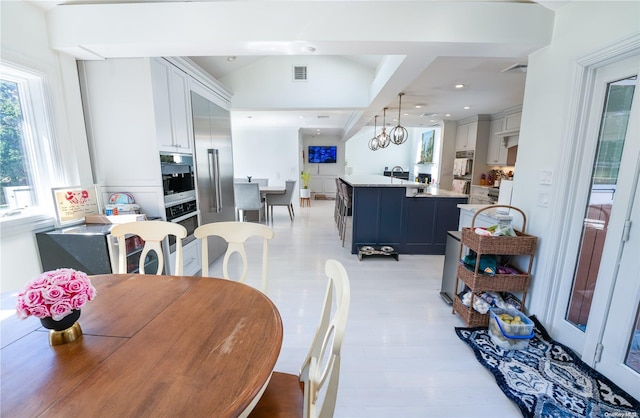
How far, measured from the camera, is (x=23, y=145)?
1.98 meters

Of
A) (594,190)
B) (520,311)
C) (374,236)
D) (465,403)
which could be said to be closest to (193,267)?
(374,236)

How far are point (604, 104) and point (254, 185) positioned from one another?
4.74 m

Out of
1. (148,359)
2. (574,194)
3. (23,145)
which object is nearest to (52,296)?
(148,359)

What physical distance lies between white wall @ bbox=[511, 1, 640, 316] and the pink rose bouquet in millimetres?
2754

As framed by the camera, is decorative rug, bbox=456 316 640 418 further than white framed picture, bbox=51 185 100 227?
No

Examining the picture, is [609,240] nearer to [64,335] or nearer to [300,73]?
[64,335]

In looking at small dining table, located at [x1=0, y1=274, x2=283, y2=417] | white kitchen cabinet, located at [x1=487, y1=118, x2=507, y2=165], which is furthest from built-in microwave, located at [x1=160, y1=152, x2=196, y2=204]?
white kitchen cabinet, located at [x1=487, y1=118, x2=507, y2=165]

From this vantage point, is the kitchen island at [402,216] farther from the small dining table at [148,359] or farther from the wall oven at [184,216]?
the small dining table at [148,359]

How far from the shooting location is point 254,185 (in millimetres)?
5234

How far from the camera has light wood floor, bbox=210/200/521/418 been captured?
4.99ft

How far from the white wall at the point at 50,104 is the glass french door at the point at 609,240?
390 centimetres

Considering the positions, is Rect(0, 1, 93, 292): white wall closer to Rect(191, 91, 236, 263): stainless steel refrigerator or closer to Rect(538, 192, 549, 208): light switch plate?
Rect(191, 91, 236, 263): stainless steel refrigerator

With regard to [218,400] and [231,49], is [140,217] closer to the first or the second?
[231,49]

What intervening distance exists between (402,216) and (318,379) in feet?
10.7
